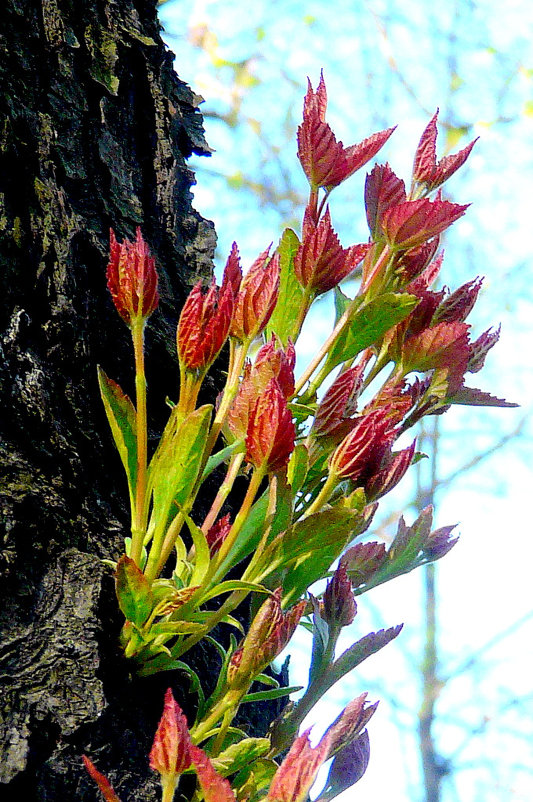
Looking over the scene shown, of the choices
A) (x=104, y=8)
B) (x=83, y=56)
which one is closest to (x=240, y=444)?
(x=83, y=56)

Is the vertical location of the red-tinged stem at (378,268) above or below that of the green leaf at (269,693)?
above

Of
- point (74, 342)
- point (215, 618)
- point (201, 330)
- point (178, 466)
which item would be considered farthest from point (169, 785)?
point (74, 342)

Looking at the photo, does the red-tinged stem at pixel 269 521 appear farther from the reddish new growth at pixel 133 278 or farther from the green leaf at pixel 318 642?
the reddish new growth at pixel 133 278

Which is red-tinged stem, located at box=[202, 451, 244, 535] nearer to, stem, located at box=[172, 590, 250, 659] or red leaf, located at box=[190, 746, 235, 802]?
stem, located at box=[172, 590, 250, 659]

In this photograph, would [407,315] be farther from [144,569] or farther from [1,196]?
[1,196]

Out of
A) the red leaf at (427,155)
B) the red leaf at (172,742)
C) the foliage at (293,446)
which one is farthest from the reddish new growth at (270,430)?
the red leaf at (427,155)

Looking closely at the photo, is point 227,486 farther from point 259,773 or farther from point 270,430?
point 259,773
